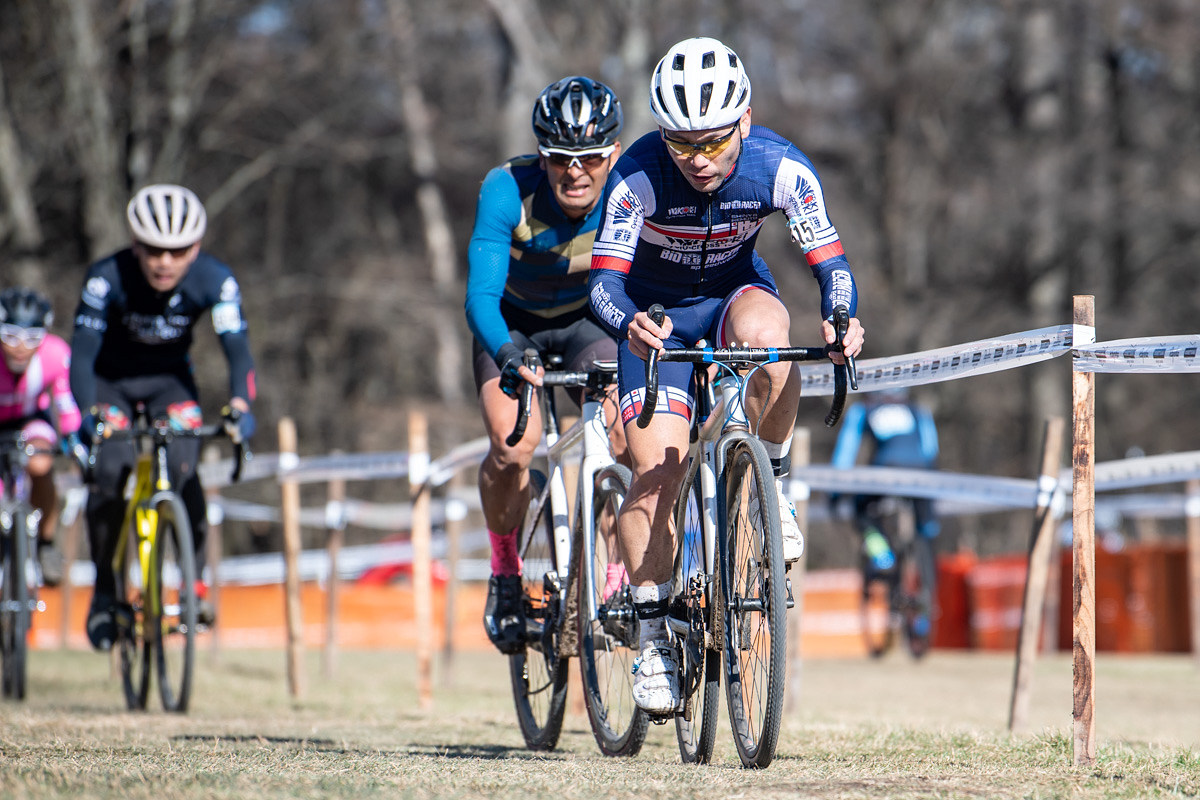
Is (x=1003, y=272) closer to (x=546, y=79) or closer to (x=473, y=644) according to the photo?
(x=546, y=79)

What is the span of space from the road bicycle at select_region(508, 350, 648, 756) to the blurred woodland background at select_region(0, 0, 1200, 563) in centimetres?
1609

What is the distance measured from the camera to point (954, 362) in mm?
5902

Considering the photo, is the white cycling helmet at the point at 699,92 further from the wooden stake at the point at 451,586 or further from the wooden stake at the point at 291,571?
the wooden stake at the point at 451,586

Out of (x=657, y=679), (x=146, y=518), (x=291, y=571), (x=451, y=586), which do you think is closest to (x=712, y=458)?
(x=657, y=679)

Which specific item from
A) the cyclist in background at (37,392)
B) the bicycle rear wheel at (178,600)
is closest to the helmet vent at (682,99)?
the bicycle rear wheel at (178,600)

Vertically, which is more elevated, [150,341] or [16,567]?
[150,341]

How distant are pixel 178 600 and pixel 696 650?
11.4 feet

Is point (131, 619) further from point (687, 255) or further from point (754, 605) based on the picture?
point (754, 605)

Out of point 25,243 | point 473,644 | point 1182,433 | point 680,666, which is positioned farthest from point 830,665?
point 1182,433

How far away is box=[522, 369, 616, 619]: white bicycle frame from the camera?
563 centimetres

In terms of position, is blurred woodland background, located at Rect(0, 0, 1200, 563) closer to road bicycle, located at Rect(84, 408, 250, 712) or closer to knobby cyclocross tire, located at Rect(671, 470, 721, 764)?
road bicycle, located at Rect(84, 408, 250, 712)

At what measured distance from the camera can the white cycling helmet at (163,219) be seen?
7691mm

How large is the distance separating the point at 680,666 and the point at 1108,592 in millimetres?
13653

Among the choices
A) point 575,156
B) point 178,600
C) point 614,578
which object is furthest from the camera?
point 178,600
